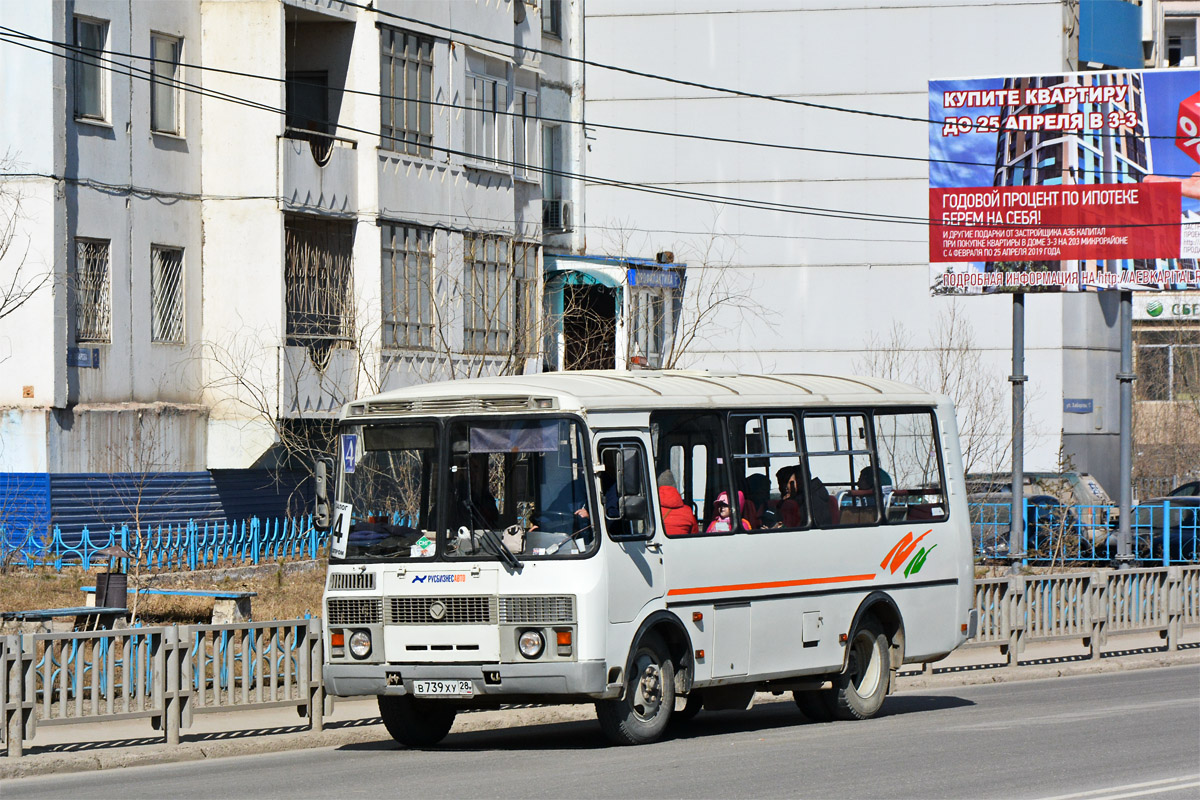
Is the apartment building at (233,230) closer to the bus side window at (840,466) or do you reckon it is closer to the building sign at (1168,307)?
the bus side window at (840,466)

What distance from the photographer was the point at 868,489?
16453 mm

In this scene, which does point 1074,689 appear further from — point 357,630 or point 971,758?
point 357,630

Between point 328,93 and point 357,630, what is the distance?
19916 mm

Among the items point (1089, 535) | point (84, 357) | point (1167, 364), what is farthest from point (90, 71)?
point (1167, 364)

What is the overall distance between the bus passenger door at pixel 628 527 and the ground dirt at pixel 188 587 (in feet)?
28.6

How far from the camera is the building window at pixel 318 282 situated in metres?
30.7

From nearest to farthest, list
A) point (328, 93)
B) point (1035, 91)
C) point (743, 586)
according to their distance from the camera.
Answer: point (743, 586)
point (1035, 91)
point (328, 93)

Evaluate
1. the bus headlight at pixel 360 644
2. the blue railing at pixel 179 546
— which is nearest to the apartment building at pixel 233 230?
the blue railing at pixel 179 546

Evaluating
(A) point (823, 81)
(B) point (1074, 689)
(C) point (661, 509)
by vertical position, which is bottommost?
(B) point (1074, 689)

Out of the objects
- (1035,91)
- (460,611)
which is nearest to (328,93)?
(1035,91)

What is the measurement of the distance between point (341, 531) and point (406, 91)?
19.7m

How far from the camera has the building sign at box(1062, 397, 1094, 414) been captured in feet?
157

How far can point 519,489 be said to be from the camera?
13.8m

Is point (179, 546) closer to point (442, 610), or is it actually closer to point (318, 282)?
point (318, 282)
